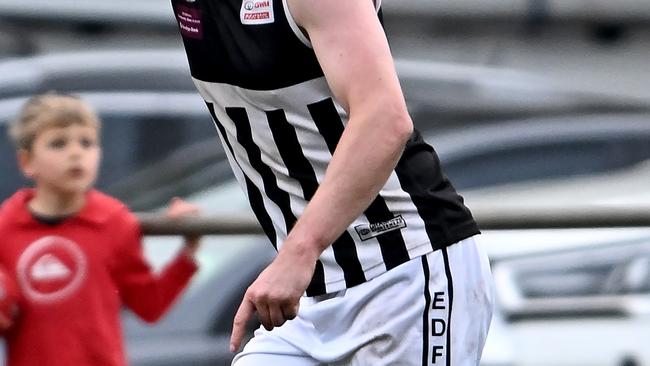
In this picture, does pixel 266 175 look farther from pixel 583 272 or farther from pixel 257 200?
pixel 583 272

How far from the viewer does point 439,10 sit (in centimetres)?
1154

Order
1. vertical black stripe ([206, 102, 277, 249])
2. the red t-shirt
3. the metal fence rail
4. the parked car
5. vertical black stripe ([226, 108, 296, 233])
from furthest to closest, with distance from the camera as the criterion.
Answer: the parked car → the metal fence rail → the red t-shirt → vertical black stripe ([206, 102, 277, 249]) → vertical black stripe ([226, 108, 296, 233])

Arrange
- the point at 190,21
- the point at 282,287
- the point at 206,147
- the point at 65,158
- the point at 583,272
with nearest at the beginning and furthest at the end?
the point at 282,287, the point at 190,21, the point at 65,158, the point at 583,272, the point at 206,147

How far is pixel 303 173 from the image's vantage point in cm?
316

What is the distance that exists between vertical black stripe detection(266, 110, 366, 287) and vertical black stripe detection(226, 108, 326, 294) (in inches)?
2.4

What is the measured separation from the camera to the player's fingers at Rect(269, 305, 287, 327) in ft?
8.99

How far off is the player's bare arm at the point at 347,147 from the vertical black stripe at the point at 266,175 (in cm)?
39

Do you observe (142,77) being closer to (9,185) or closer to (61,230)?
(9,185)

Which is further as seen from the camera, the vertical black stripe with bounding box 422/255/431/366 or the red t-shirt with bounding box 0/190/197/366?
the red t-shirt with bounding box 0/190/197/366

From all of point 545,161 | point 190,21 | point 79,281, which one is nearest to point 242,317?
point 190,21

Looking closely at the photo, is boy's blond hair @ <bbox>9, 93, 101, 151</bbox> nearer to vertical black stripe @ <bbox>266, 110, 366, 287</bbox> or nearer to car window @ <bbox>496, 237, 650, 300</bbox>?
vertical black stripe @ <bbox>266, 110, 366, 287</bbox>

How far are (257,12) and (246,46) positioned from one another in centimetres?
9

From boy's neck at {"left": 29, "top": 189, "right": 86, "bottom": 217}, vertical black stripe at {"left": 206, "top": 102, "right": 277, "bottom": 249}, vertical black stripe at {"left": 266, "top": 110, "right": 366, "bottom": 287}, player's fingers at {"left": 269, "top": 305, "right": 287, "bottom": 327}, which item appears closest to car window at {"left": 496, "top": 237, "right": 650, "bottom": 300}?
boy's neck at {"left": 29, "top": 189, "right": 86, "bottom": 217}

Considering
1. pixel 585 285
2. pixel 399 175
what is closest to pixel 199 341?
pixel 585 285
